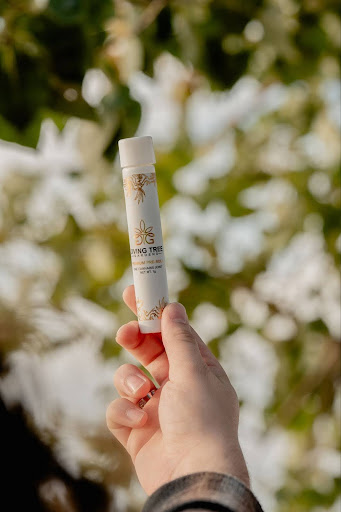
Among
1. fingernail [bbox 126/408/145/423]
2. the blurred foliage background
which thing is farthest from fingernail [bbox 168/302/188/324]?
the blurred foliage background

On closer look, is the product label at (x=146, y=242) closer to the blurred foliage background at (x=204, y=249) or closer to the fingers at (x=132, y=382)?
the fingers at (x=132, y=382)

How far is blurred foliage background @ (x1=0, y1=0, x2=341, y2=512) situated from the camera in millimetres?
888

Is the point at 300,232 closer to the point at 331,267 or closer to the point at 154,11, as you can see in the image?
the point at 331,267

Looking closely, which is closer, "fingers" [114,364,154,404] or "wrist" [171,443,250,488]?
"wrist" [171,443,250,488]

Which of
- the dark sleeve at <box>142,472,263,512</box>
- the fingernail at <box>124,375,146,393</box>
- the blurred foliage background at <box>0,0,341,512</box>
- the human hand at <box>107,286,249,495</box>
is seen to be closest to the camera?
the dark sleeve at <box>142,472,263,512</box>

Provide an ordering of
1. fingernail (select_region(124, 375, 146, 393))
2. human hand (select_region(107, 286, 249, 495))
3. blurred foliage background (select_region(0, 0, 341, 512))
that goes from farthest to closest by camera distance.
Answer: blurred foliage background (select_region(0, 0, 341, 512)) → fingernail (select_region(124, 375, 146, 393)) → human hand (select_region(107, 286, 249, 495))

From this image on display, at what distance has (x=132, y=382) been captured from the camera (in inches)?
25.7

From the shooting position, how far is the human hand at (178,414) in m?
0.55

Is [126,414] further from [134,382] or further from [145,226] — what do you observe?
[145,226]

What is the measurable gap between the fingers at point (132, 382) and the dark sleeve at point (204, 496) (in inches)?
6.6

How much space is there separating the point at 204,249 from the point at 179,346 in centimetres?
57

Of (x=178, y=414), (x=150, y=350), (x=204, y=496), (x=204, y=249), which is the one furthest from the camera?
(x=204, y=249)

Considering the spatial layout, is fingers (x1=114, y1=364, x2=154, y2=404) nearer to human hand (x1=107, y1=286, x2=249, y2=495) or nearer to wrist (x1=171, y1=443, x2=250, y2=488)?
human hand (x1=107, y1=286, x2=249, y2=495)

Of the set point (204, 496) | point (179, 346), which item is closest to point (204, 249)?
point (179, 346)
